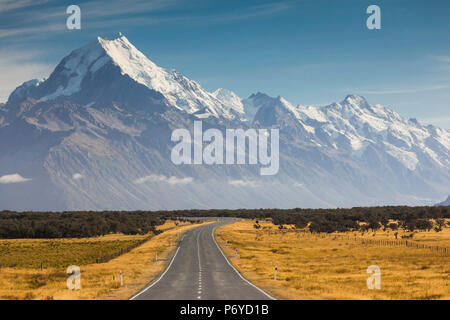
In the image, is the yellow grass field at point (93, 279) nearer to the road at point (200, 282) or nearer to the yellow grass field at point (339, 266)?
the road at point (200, 282)

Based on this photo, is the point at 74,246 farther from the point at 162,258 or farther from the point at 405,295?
the point at 405,295

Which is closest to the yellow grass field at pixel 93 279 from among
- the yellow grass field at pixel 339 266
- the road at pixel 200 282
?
the road at pixel 200 282

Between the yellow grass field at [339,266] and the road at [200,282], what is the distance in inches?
59.7

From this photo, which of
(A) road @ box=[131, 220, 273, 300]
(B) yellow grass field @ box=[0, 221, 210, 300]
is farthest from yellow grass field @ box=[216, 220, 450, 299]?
(B) yellow grass field @ box=[0, 221, 210, 300]

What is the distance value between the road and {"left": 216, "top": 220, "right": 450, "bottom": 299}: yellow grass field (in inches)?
59.7

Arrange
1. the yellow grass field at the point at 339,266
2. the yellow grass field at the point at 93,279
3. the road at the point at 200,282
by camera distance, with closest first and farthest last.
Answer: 1. the road at the point at 200,282
2. the yellow grass field at the point at 339,266
3. the yellow grass field at the point at 93,279

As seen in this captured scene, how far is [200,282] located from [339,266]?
19147 millimetres

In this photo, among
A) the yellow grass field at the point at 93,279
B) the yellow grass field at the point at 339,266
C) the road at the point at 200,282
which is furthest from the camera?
the yellow grass field at the point at 93,279

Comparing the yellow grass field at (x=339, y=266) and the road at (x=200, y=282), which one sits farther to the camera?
the yellow grass field at (x=339, y=266)

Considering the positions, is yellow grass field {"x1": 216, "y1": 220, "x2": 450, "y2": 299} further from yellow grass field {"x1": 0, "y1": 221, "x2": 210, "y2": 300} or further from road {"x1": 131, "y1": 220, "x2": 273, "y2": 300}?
yellow grass field {"x1": 0, "y1": 221, "x2": 210, "y2": 300}

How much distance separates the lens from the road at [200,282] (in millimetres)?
33031

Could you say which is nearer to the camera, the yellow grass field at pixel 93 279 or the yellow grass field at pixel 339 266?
the yellow grass field at pixel 339 266

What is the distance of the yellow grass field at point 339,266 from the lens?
36.4 meters
